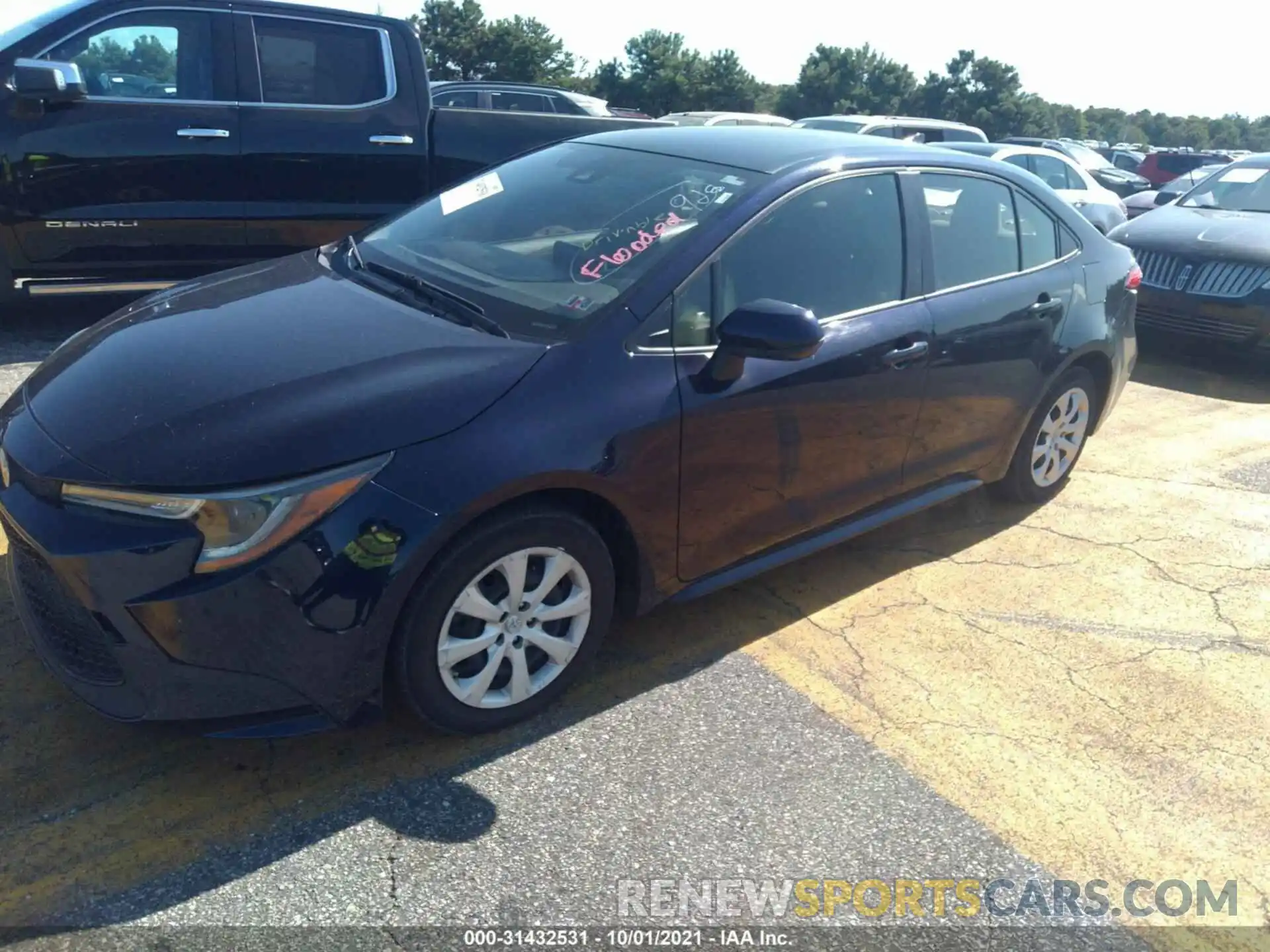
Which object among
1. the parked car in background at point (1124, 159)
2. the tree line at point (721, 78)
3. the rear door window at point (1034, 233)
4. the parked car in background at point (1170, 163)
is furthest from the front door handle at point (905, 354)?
the tree line at point (721, 78)

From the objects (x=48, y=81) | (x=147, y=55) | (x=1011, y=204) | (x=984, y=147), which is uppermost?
(x=147, y=55)

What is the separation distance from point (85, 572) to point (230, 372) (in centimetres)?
63

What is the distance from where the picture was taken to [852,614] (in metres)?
3.67

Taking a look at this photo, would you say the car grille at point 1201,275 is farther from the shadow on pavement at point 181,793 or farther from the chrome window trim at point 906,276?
the shadow on pavement at point 181,793

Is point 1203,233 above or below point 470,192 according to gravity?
below

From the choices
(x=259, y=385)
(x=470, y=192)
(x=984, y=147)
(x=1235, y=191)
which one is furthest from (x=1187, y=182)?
(x=259, y=385)

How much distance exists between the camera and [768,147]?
142 inches

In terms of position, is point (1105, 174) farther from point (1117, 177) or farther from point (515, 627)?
point (515, 627)

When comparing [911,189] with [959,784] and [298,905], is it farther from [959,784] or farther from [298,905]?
[298,905]

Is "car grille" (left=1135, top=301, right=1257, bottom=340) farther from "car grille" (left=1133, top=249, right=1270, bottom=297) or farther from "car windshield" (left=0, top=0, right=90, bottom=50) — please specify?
"car windshield" (left=0, top=0, right=90, bottom=50)

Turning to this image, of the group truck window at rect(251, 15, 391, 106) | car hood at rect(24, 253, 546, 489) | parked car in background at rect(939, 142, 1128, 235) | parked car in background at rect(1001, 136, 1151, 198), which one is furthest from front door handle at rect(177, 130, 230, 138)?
parked car in background at rect(1001, 136, 1151, 198)

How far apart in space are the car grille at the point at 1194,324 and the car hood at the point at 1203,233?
452mm

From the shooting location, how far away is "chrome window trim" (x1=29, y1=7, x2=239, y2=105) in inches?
209

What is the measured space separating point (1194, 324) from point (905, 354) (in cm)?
482
